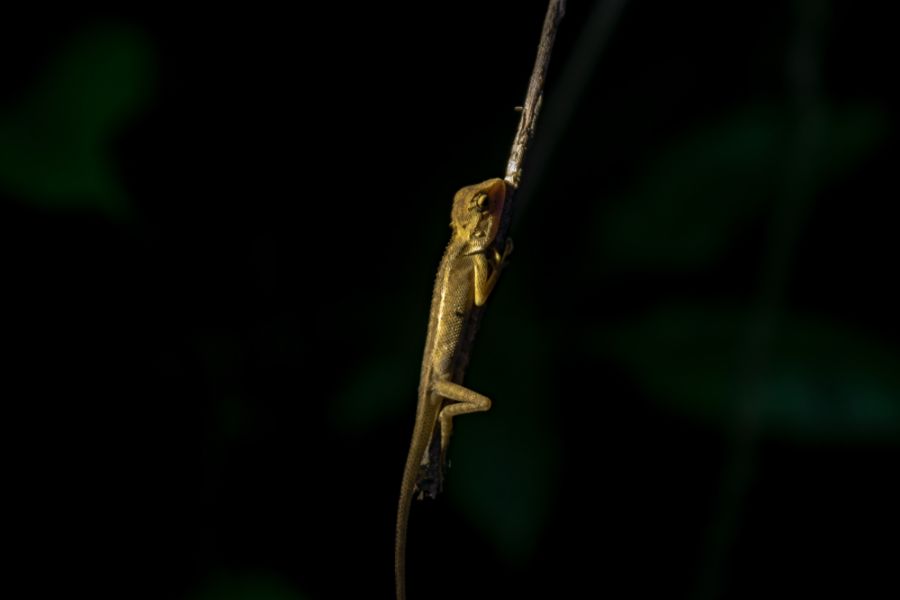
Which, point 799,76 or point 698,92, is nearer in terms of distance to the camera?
point 799,76

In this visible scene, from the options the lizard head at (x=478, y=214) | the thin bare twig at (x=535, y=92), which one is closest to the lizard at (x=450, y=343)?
the lizard head at (x=478, y=214)

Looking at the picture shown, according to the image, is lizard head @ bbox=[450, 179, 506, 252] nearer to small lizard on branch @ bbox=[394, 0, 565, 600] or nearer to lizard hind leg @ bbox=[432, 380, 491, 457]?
small lizard on branch @ bbox=[394, 0, 565, 600]

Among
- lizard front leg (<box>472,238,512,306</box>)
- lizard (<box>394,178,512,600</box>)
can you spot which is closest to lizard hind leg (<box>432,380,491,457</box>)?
lizard (<box>394,178,512,600</box>)

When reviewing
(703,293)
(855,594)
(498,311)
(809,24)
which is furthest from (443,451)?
(855,594)

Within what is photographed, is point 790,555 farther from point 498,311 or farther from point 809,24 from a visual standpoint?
point 809,24

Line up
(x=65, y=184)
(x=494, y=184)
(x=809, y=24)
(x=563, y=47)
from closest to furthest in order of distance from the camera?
(x=494, y=184) < (x=809, y=24) < (x=65, y=184) < (x=563, y=47)

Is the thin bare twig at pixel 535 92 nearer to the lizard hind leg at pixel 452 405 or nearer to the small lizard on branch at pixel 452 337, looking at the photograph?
the small lizard on branch at pixel 452 337
